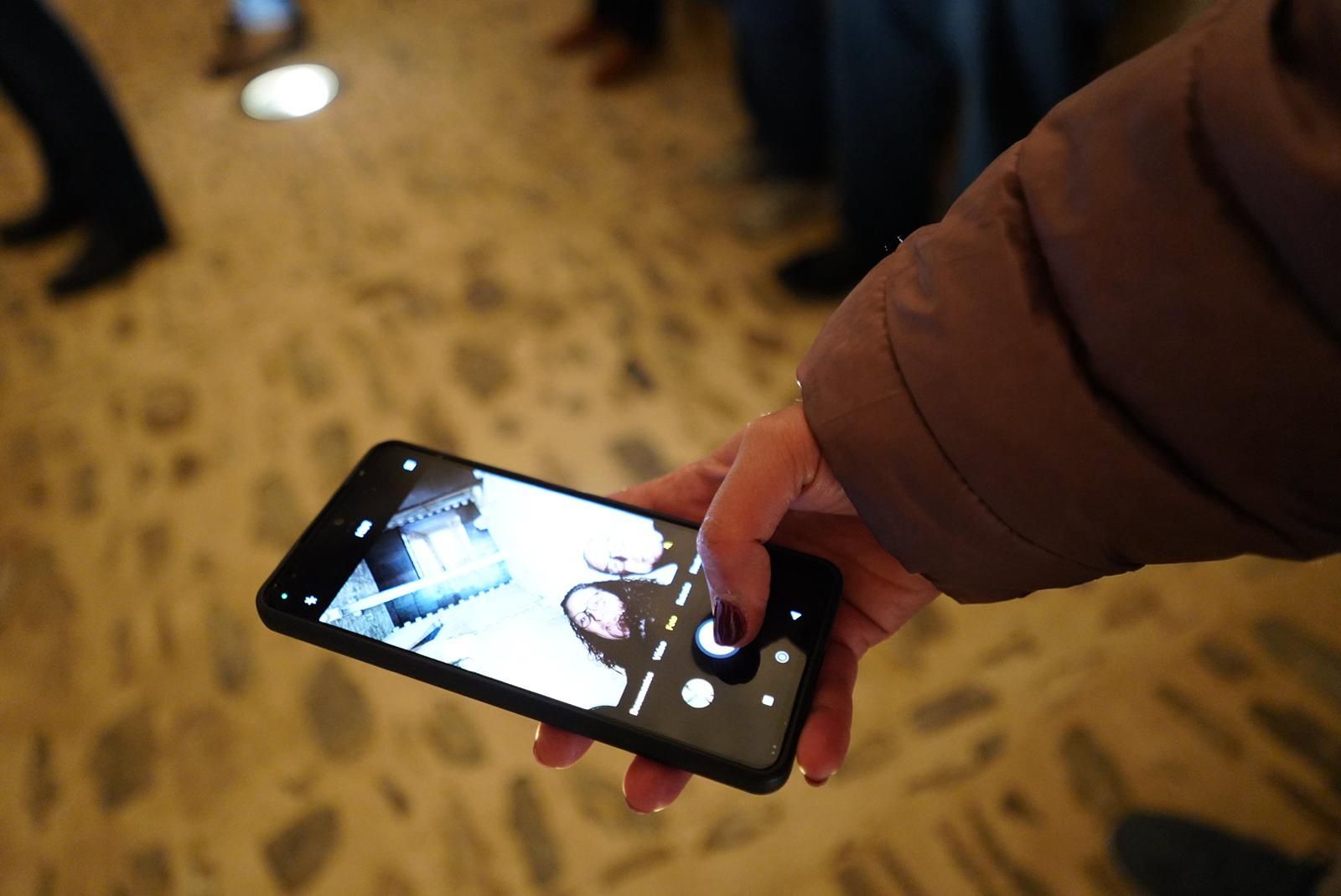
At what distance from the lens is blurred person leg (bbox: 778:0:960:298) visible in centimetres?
106

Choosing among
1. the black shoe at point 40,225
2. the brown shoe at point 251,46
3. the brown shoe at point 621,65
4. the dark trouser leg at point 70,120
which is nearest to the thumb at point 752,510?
the dark trouser leg at point 70,120

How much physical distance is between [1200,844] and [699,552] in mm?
575

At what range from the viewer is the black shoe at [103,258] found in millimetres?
1384

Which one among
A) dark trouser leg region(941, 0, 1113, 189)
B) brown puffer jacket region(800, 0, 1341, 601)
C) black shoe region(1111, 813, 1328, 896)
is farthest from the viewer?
dark trouser leg region(941, 0, 1113, 189)

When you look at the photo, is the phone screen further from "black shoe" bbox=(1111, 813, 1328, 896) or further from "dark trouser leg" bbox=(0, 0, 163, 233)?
"dark trouser leg" bbox=(0, 0, 163, 233)

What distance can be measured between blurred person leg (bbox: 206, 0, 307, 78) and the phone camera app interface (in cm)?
173

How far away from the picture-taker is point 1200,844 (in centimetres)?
73

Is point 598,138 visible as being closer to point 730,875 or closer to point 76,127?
point 76,127

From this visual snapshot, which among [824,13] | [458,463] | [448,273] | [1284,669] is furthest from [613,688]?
[824,13]

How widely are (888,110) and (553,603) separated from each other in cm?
86

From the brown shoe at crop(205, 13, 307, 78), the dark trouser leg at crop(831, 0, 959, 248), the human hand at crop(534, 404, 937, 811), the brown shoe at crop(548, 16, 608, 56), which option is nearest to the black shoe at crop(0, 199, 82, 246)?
the brown shoe at crop(205, 13, 307, 78)

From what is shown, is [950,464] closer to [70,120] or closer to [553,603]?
[553,603]

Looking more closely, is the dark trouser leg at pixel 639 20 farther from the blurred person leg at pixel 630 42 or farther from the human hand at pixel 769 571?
the human hand at pixel 769 571

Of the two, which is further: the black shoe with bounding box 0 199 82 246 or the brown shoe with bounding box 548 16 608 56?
the brown shoe with bounding box 548 16 608 56
